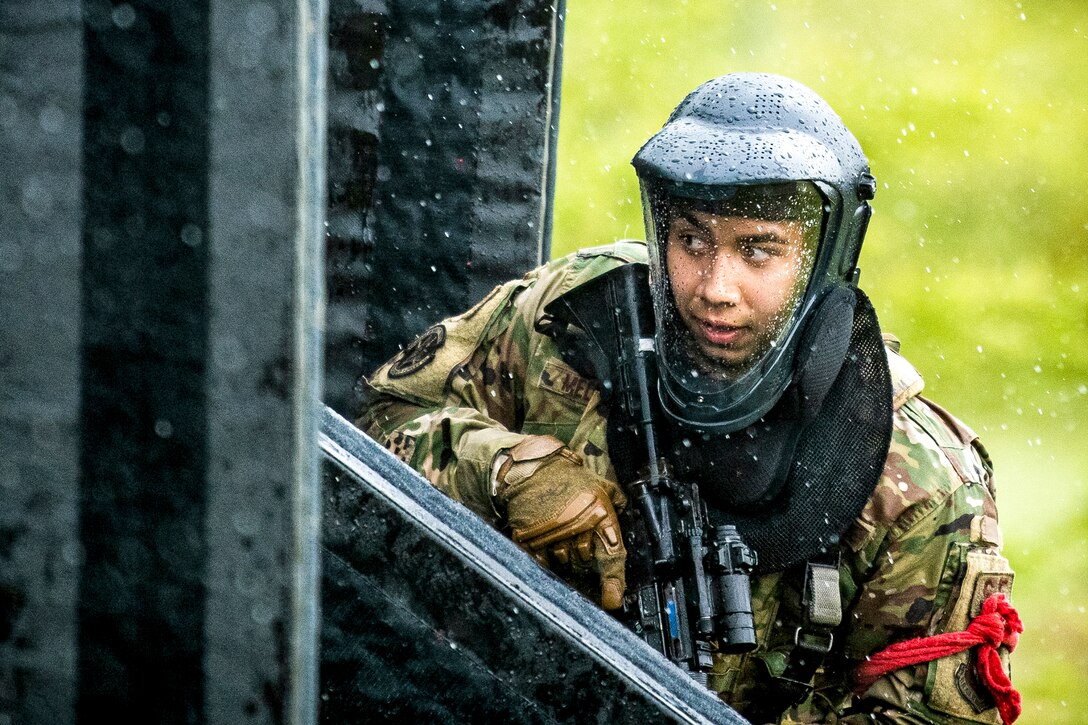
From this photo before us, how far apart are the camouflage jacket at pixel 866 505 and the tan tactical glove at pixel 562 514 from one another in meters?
0.08

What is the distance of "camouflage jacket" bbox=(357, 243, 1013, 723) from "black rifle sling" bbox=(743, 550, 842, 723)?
0.10 feet

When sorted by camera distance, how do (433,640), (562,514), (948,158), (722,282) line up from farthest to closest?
1. (948,158)
2. (722,282)
3. (562,514)
4. (433,640)

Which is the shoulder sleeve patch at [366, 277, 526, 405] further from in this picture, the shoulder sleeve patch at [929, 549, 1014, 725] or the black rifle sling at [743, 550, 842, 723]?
→ the shoulder sleeve patch at [929, 549, 1014, 725]

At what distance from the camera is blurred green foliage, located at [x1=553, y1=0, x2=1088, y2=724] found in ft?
36.6

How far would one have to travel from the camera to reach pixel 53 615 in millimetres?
919

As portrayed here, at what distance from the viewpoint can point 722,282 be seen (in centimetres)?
243

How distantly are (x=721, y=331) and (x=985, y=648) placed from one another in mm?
752

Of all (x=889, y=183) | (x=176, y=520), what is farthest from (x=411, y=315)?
(x=889, y=183)

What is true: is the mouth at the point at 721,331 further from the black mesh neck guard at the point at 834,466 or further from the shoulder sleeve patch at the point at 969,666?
the shoulder sleeve patch at the point at 969,666

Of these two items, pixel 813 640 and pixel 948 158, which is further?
pixel 948 158

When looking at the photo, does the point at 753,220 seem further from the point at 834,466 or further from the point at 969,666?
the point at 969,666

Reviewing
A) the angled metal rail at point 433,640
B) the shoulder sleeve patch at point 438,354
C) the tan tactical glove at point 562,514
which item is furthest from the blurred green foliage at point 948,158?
the angled metal rail at point 433,640

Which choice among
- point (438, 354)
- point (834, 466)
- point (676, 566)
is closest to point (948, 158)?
point (438, 354)

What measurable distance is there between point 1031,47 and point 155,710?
12.1m
